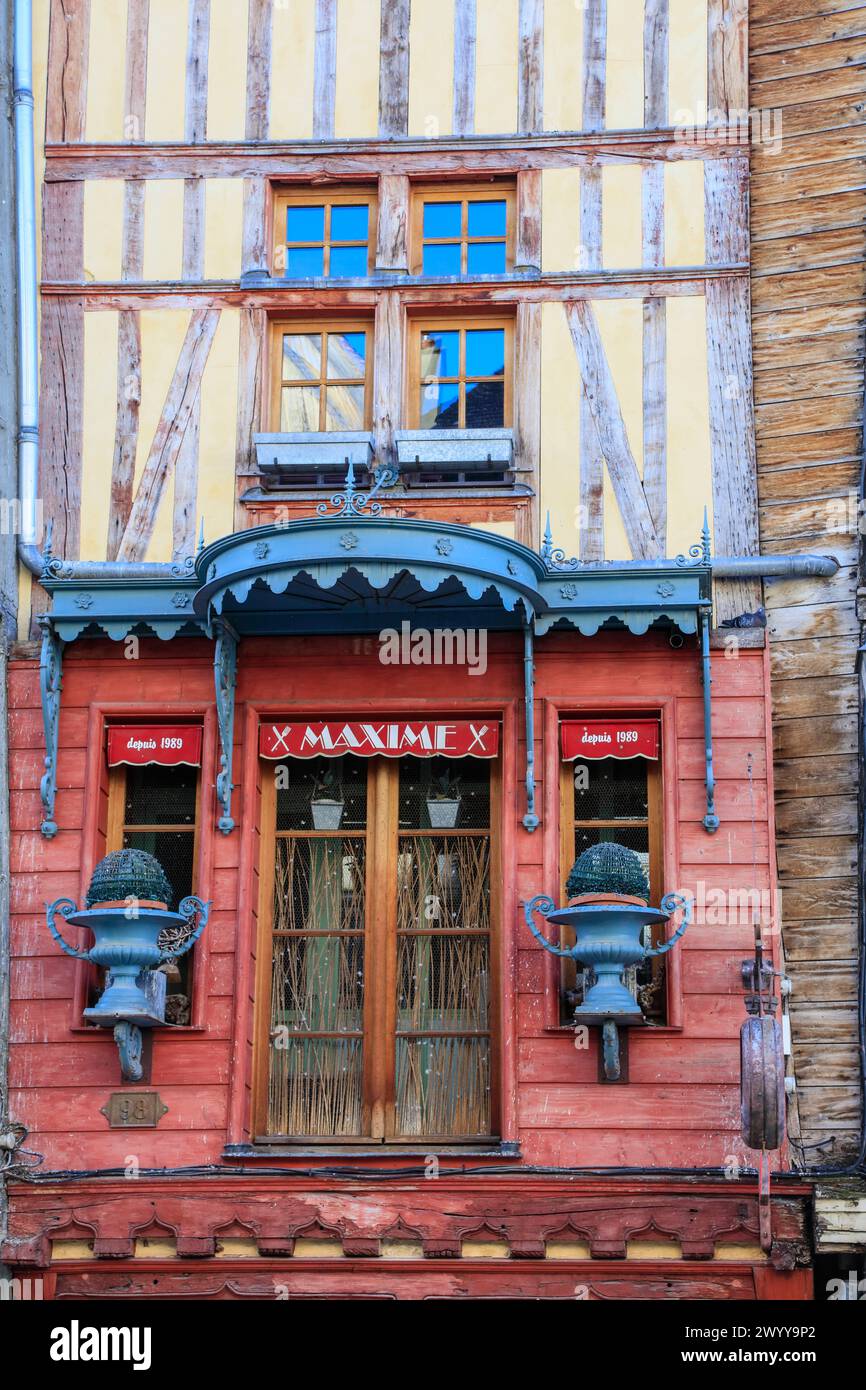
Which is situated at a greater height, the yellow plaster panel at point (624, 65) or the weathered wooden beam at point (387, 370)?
the yellow plaster panel at point (624, 65)

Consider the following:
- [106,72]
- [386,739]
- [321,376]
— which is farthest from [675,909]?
[106,72]

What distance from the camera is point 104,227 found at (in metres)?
13.1

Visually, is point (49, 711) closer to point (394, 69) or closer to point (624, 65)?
point (394, 69)

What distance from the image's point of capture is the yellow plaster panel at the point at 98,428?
12.6 meters

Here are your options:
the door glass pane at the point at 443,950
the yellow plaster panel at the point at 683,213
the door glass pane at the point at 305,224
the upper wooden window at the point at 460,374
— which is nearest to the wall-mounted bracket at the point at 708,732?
the door glass pane at the point at 443,950

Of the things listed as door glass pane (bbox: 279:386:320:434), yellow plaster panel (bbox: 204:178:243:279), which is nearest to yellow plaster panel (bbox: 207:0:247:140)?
yellow plaster panel (bbox: 204:178:243:279)

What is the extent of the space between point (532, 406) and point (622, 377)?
0.52 m

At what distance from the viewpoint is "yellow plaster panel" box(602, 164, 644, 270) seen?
42.1 feet

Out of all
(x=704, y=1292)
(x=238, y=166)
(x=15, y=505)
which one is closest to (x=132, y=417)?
(x=15, y=505)

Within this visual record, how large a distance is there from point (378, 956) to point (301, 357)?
3460 millimetres

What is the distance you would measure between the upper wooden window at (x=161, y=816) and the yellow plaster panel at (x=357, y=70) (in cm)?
381

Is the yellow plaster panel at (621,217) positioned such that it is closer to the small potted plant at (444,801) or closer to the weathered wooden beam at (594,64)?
the weathered wooden beam at (594,64)

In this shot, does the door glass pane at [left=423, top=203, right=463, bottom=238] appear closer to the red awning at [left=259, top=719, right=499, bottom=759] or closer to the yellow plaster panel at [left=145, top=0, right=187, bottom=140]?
the yellow plaster panel at [left=145, top=0, right=187, bottom=140]

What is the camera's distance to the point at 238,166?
518 inches
